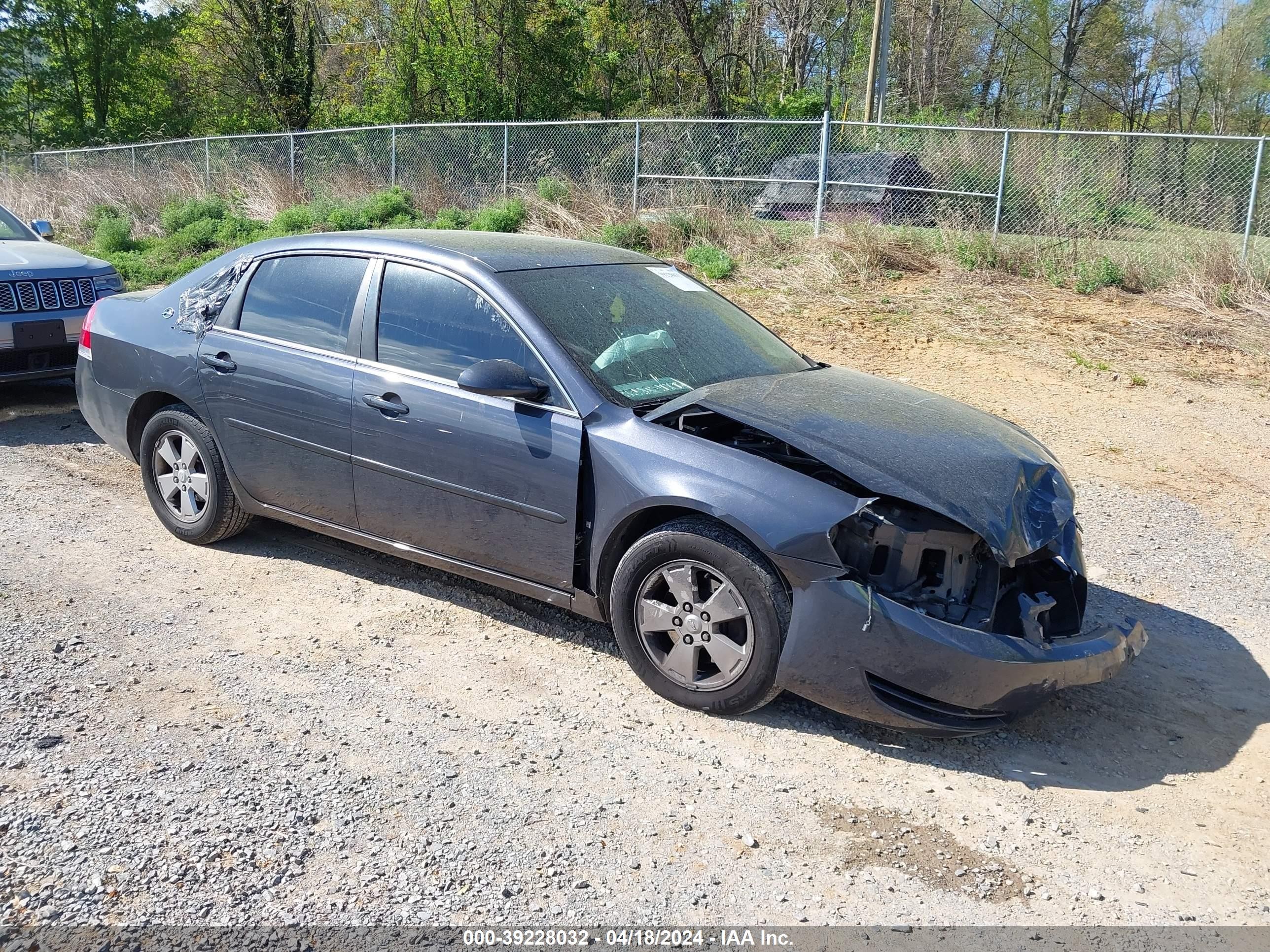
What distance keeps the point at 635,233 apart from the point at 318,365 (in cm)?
1031

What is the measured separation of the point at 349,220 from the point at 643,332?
13839 mm

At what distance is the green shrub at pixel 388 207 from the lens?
17469 mm

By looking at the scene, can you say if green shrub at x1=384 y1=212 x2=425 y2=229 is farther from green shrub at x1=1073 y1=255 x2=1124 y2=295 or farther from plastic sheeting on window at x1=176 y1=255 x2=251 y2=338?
plastic sheeting on window at x1=176 y1=255 x2=251 y2=338

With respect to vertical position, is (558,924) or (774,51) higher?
(774,51)

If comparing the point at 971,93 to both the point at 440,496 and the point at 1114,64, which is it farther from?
the point at 440,496

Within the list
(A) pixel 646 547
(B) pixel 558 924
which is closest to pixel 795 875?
(B) pixel 558 924

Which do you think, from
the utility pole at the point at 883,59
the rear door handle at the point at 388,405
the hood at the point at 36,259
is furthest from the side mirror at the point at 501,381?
the utility pole at the point at 883,59

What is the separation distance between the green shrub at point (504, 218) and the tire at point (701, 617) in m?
12.3

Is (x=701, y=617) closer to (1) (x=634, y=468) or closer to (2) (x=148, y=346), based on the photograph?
(1) (x=634, y=468)

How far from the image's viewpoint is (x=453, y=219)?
55.7ft

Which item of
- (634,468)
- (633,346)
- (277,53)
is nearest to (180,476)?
(633,346)

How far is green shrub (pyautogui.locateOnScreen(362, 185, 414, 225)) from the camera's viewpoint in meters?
17.5

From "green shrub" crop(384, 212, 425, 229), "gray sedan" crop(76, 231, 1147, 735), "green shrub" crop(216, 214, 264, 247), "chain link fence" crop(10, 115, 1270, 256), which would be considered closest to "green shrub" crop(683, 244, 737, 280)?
"chain link fence" crop(10, 115, 1270, 256)

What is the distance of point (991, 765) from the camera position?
12.5 ft
